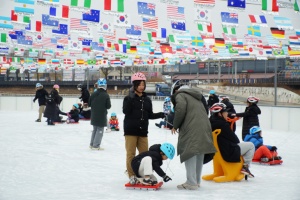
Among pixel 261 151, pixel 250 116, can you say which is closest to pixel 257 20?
pixel 250 116

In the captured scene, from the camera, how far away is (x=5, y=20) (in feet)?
68.2

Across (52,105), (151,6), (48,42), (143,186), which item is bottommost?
(143,186)

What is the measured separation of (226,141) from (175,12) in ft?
42.7

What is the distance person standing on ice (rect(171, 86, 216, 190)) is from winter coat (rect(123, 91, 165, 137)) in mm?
544

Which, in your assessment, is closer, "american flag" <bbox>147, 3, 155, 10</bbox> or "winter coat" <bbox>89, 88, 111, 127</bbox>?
"winter coat" <bbox>89, 88, 111, 127</bbox>

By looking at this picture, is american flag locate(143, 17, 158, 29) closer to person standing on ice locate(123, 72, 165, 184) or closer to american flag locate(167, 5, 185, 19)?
american flag locate(167, 5, 185, 19)

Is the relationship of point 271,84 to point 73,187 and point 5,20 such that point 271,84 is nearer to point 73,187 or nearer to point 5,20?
point 5,20

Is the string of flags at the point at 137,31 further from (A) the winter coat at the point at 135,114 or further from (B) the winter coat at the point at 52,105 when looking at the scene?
(A) the winter coat at the point at 135,114

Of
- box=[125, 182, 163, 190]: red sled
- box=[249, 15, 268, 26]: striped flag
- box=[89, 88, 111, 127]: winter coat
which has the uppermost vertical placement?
box=[249, 15, 268, 26]: striped flag

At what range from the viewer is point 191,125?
5.38m

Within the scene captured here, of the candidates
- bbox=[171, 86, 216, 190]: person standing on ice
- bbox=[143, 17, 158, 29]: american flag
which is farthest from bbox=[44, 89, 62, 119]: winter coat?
bbox=[171, 86, 216, 190]: person standing on ice

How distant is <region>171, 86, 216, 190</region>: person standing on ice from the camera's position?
535cm

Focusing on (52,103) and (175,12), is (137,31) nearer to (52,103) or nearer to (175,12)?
(175,12)

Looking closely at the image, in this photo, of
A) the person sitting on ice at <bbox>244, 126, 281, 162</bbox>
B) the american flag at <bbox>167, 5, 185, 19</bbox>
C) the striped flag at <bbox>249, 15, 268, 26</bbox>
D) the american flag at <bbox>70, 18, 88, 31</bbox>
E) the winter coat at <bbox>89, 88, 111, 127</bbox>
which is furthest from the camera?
the american flag at <bbox>70, 18, 88, 31</bbox>
